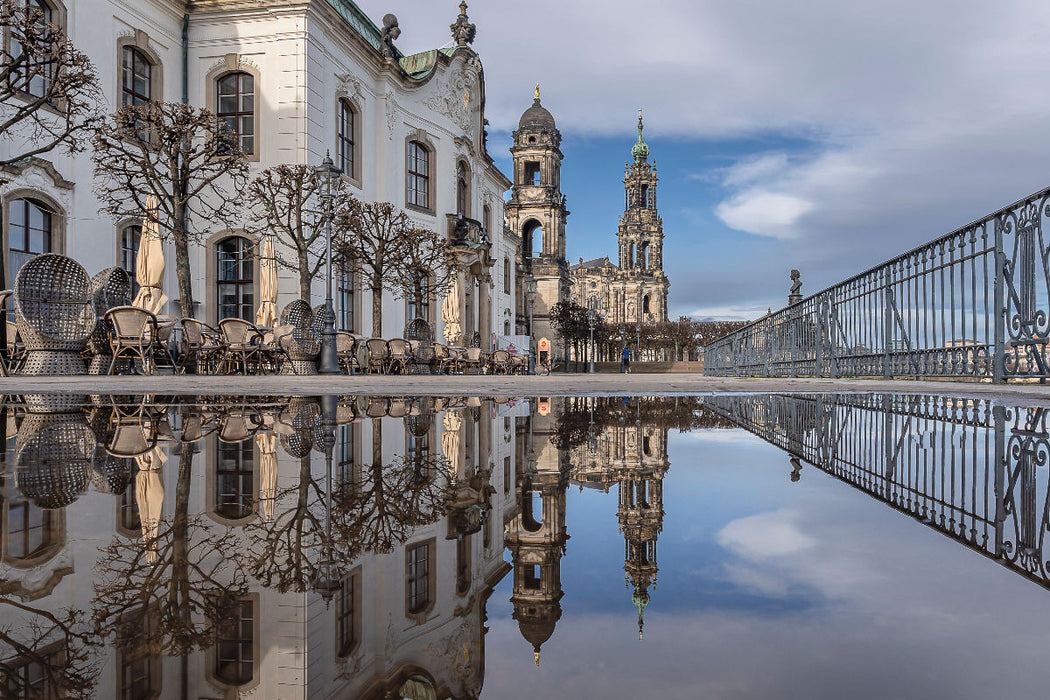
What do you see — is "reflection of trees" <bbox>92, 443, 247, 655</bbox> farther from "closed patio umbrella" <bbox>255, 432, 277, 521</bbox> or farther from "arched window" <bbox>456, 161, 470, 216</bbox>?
"arched window" <bbox>456, 161, 470, 216</bbox>

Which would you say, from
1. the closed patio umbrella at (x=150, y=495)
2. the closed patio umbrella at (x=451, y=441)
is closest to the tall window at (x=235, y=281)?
the closed patio umbrella at (x=451, y=441)

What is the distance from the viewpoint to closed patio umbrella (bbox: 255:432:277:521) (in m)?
1.83

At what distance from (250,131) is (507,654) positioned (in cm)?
2322

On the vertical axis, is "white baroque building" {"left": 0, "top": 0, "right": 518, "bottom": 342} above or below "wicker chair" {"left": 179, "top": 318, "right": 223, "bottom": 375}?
above

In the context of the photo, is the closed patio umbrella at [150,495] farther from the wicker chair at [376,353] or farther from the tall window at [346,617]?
the wicker chair at [376,353]

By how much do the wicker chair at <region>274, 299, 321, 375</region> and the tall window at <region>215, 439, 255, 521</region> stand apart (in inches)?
459

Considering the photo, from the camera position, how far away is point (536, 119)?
229ft

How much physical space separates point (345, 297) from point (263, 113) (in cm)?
617

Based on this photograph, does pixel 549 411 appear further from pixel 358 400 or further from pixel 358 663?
pixel 358 663

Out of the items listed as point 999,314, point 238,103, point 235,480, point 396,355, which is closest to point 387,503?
point 235,480

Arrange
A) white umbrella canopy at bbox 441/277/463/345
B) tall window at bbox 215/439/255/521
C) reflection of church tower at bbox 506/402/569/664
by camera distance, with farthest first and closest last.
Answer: white umbrella canopy at bbox 441/277/463/345 → tall window at bbox 215/439/255/521 → reflection of church tower at bbox 506/402/569/664

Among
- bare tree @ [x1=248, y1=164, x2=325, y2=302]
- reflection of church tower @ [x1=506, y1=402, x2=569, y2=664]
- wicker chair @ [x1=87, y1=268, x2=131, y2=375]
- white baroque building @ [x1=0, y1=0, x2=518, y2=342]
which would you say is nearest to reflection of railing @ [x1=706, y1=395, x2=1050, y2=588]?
reflection of church tower @ [x1=506, y1=402, x2=569, y2=664]

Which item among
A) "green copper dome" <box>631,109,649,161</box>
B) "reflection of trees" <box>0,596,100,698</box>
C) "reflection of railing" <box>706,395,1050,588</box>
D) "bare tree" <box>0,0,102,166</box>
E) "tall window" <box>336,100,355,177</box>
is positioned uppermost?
"green copper dome" <box>631,109,649,161</box>

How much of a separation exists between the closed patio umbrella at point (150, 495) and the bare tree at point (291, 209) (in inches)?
594
